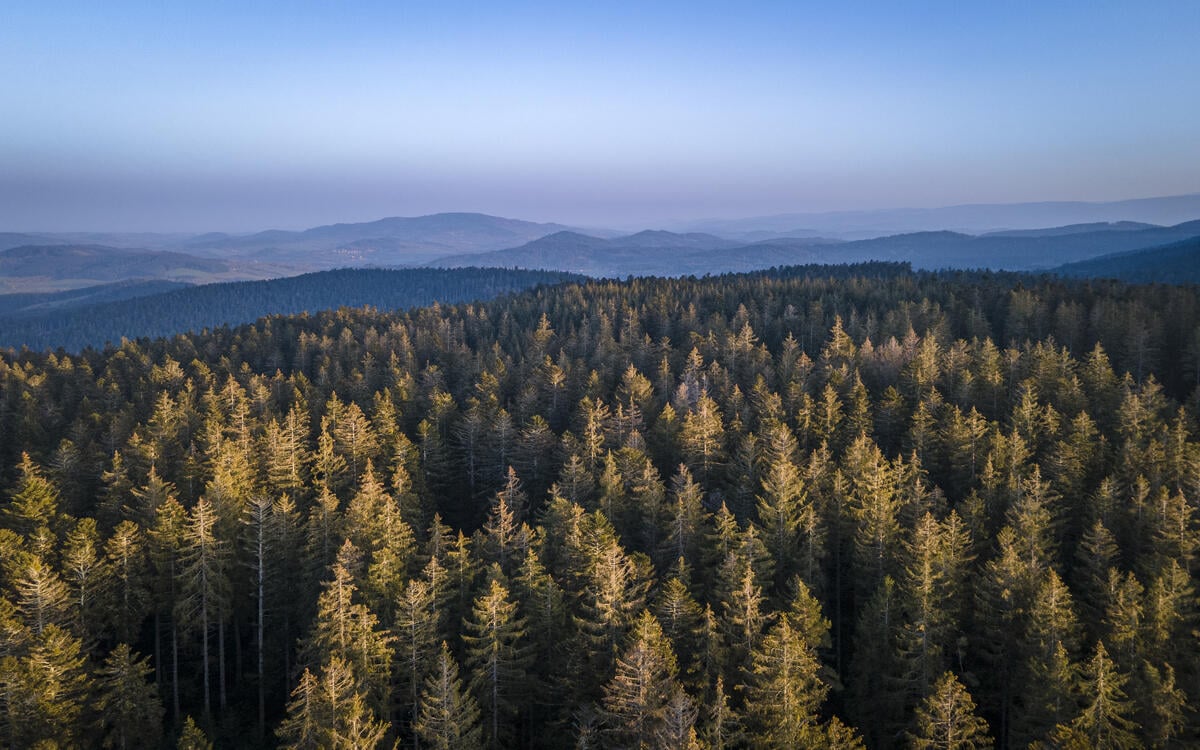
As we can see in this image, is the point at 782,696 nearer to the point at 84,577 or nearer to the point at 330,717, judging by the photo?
the point at 330,717

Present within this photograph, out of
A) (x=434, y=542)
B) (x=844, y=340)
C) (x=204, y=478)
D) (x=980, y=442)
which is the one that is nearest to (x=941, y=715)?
(x=434, y=542)

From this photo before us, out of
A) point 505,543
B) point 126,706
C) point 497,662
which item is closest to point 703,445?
point 505,543

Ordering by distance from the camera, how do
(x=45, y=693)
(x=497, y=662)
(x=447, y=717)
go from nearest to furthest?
(x=447, y=717)
(x=45, y=693)
(x=497, y=662)

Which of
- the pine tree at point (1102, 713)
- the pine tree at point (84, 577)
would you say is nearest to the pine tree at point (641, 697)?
the pine tree at point (1102, 713)

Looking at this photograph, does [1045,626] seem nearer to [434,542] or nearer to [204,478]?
[434,542]

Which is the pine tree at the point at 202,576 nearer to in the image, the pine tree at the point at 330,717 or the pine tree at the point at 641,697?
the pine tree at the point at 330,717

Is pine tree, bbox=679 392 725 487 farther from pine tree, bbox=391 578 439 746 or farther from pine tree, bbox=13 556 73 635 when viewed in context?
pine tree, bbox=13 556 73 635
